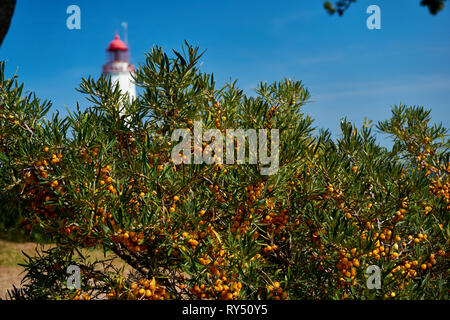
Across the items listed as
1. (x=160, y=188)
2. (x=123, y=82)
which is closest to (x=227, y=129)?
(x=160, y=188)

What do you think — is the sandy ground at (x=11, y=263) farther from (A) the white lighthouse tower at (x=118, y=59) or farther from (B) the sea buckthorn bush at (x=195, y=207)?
(A) the white lighthouse tower at (x=118, y=59)

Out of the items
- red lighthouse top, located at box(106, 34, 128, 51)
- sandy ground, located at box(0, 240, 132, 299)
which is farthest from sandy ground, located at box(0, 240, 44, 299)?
red lighthouse top, located at box(106, 34, 128, 51)

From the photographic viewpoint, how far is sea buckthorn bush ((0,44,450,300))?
190 cm

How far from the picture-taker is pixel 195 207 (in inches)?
76.0

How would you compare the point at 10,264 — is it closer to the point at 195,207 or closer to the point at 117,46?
the point at 195,207

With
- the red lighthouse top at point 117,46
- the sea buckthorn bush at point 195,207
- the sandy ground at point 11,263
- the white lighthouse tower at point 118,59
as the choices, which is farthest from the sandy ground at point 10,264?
the red lighthouse top at point 117,46

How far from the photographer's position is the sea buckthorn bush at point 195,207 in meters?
1.90

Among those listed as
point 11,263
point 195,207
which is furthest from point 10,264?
point 195,207

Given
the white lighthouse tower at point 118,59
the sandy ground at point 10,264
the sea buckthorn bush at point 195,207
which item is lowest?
the sandy ground at point 10,264

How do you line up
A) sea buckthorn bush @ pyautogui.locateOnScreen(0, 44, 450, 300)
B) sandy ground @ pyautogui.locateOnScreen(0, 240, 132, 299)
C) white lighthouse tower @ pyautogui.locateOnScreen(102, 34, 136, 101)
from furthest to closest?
white lighthouse tower @ pyautogui.locateOnScreen(102, 34, 136, 101), sandy ground @ pyautogui.locateOnScreen(0, 240, 132, 299), sea buckthorn bush @ pyautogui.locateOnScreen(0, 44, 450, 300)

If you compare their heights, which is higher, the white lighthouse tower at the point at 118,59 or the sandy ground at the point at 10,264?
the white lighthouse tower at the point at 118,59

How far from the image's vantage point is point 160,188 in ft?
6.52

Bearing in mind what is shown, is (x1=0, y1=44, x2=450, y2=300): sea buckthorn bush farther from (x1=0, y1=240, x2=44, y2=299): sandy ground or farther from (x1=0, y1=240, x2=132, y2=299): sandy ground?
(x1=0, y1=240, x2=44, y2=299): sandy ground

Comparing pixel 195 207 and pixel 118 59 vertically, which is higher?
pixel 118 59
